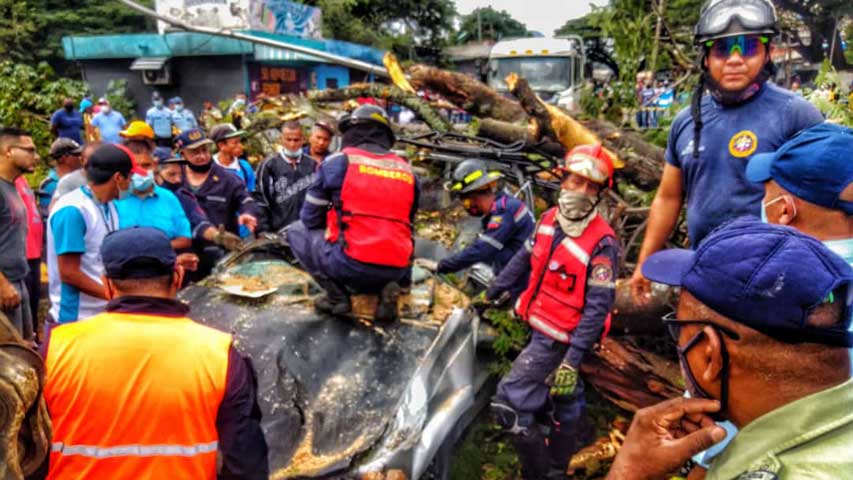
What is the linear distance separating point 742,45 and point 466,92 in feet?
14.5

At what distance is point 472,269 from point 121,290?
128 inches

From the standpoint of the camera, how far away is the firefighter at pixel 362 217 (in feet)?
13.1

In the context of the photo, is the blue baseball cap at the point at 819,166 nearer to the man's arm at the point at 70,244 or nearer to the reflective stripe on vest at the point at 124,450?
the reflective stripe on vest at the point at 124,450

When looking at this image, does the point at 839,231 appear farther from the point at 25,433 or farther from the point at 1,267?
the point at 1,267

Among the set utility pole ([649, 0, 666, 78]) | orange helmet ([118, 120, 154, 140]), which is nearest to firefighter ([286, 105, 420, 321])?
orange helmet ([118, 120, 154, 140])

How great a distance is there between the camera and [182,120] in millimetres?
14359

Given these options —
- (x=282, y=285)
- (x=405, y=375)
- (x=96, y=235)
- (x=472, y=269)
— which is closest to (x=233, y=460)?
(x=405, y=375)

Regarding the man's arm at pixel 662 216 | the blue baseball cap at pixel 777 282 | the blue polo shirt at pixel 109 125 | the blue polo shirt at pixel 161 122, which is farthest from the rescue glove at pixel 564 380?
the blue polo shirt at pixel 161 122

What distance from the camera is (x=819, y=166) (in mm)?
1948

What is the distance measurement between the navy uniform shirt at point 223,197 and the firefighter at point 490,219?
7.13 feet

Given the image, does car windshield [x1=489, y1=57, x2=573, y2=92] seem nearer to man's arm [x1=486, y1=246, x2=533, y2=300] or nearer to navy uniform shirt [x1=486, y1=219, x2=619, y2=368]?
man's arm [x1=486, y1=246, x2=533, y2=300]

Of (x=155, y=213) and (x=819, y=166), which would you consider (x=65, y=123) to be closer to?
(x=155, y=213)

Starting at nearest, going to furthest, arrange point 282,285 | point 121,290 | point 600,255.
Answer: point 121,290
point 600,255
point 282,285

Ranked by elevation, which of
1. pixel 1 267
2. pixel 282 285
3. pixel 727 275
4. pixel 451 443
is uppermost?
pixel 727 275
